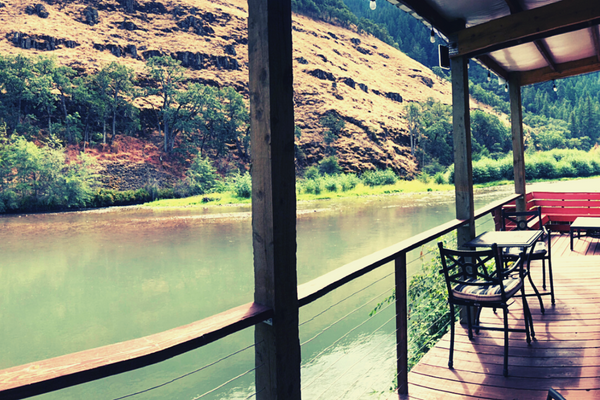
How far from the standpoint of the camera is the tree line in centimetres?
3353

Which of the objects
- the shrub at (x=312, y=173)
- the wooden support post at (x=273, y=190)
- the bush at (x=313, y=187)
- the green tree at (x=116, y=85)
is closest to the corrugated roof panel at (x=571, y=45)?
the wooden support post at (x=273, y=190)

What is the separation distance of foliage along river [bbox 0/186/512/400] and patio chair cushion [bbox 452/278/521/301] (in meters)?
1.98

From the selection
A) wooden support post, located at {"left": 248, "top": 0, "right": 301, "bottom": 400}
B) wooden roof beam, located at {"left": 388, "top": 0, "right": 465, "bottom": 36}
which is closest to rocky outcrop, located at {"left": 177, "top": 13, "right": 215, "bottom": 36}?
wooden roof beam, located at {"left": 388, "top": 0, "right": 465, "bottom": 36}

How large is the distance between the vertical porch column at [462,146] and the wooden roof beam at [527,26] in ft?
0.50

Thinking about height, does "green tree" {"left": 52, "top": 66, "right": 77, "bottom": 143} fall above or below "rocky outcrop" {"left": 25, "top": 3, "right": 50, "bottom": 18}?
below

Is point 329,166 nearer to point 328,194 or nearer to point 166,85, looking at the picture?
point 328,194

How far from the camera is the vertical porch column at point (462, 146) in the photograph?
11.0ft

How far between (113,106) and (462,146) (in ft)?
124

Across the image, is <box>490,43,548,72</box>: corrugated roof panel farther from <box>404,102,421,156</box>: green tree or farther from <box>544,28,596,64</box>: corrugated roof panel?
<box>404,102,421,156</box>: green tree

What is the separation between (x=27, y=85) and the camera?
110ft

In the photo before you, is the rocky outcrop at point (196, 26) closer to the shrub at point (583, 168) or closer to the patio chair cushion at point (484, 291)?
the shrub at point (583, 168)

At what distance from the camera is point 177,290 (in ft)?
43.1

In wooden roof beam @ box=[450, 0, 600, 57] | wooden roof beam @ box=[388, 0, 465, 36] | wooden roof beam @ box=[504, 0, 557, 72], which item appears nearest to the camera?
wooden roof beam @ box=[388, 0, 465, 36]

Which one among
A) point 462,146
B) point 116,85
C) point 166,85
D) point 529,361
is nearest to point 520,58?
point 462,146
